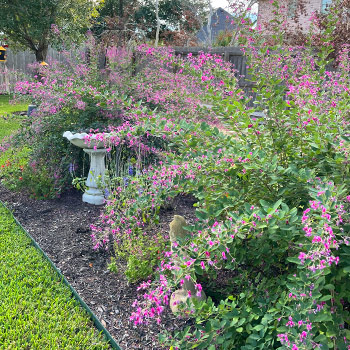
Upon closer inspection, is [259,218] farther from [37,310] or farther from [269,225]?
[37,310]

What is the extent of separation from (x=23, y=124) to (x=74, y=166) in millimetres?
1006

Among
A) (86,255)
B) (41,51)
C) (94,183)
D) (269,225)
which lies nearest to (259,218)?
(269,225)

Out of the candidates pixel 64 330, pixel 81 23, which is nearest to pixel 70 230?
pixel 64 330

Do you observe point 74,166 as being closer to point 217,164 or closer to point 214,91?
point 214,91

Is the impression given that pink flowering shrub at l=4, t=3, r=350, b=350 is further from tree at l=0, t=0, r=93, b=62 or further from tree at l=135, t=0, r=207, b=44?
tree at l=135, t=0, r=207, b=44

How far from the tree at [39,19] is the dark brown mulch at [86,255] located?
1050cm

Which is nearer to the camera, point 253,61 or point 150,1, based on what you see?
point 253,61

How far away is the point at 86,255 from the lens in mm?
3098

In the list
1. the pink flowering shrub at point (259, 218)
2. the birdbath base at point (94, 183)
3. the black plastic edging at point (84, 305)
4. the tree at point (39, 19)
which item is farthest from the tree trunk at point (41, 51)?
the pink flowering shrub at point (259, 218)

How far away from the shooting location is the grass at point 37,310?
2184 mm

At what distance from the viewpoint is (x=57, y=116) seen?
4.55 metres

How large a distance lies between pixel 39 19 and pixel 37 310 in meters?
13.6

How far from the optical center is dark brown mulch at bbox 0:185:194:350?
225 cm

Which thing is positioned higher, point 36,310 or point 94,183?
point 94,183
